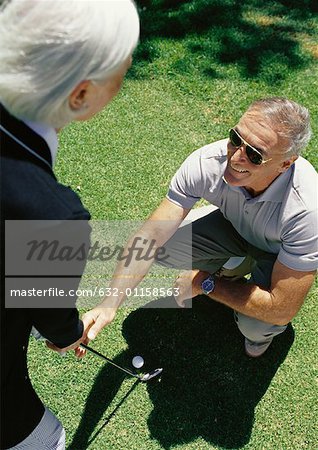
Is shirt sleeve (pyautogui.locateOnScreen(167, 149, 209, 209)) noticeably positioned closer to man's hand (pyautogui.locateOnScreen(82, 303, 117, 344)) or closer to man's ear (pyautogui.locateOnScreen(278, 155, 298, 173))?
man's ear (pyautogui.locateOnScreen(278, 155, 298, 173))

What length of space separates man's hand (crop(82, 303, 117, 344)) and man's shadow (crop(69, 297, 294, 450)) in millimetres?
573

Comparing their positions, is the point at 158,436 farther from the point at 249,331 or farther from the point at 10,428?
the point at 10,428

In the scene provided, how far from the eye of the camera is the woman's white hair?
A: 1.39 meters

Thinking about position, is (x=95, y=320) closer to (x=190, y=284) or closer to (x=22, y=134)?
(x=190, y=284)

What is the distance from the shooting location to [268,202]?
113 inches

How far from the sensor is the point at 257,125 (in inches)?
105

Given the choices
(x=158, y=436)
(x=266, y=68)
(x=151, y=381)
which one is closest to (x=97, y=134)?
(x=266, y=68)

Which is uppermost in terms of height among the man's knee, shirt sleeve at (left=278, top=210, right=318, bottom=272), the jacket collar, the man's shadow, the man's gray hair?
the jacket collar

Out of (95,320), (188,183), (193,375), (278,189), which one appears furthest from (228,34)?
(95,320)

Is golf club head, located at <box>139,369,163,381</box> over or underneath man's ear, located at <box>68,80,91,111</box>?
underneath

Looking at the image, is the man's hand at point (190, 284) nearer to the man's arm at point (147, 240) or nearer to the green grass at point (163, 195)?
the man's arm at point (147, 240)

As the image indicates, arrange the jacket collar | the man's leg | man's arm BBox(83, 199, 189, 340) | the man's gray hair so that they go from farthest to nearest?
the man's leg, man's arm BBox(83, 199, 189, 340), the man's gray hair, the jacket collar

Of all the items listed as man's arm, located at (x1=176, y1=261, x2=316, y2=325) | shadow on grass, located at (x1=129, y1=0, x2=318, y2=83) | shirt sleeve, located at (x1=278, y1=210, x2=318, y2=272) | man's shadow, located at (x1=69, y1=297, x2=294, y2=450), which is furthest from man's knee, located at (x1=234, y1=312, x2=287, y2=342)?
shadow on grass, located at (x1=129, y1=0, x2=318, y2=83)

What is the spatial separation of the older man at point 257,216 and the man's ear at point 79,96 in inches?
49.5
